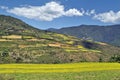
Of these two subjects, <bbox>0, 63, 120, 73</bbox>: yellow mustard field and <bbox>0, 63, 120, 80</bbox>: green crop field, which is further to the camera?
<bbox>0, 63, 120, 73</bbox>: yellow mustard field

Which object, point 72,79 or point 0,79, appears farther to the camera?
point 72,79

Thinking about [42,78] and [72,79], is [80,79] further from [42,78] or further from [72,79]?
[42,78]

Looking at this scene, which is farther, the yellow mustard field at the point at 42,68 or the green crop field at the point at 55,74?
the yellow mustard field at the point at 42,68

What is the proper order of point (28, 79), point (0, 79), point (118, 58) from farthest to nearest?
point (118, 58) < point (28, 79) < point (0, 79)

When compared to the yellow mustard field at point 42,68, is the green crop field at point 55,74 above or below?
above

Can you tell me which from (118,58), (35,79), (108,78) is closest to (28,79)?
(35,79)

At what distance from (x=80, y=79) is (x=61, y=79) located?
142 inches

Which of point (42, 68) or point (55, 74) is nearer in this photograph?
point (55, 74)

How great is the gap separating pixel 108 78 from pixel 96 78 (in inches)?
87.6

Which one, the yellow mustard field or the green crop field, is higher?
the green crop field

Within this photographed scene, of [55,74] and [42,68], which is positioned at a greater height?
[55,74]

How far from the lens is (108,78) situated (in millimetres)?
57531

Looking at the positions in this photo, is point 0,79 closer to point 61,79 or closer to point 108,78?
point 61,79

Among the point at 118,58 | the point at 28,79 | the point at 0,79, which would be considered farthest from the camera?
the point at 118,58
